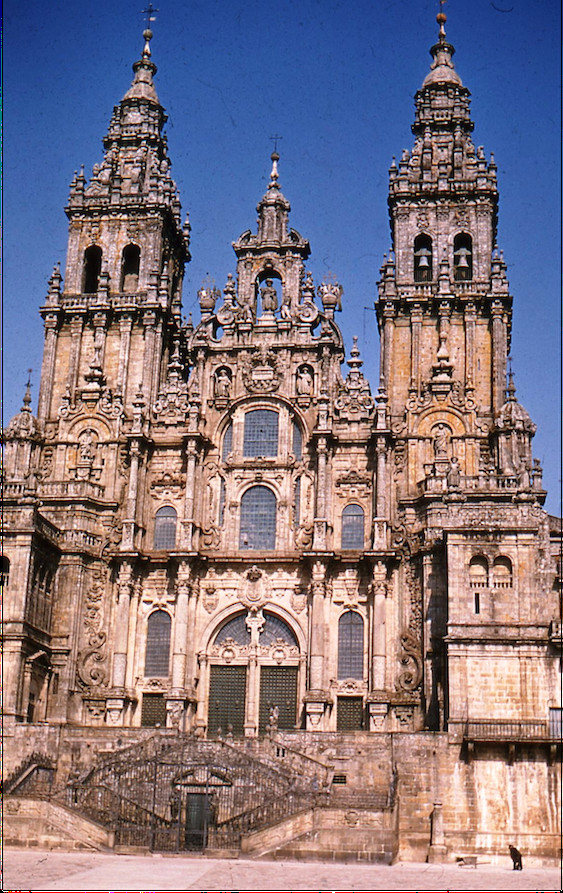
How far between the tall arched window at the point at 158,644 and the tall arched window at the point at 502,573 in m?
13.5

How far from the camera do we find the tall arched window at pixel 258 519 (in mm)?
47719

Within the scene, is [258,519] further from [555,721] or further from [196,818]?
[555,721]

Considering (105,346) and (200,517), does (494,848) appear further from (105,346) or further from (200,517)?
(105,346)

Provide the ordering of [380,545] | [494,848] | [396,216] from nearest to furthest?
[494,848]
[380,545]
[396,216]

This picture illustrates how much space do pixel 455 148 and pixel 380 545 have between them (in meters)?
19.4

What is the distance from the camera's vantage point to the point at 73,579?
46.0 m

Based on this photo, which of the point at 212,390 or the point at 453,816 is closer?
the point at 453,816

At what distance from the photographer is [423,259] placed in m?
51.0

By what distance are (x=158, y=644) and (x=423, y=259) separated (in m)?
19.8

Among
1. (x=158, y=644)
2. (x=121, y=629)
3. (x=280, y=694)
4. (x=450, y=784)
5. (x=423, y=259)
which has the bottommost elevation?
(x=450, y=784)

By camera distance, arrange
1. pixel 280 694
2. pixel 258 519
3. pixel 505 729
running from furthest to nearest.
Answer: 1. pixel 258 519
2. pixel 280 694
3. pixel 505 729

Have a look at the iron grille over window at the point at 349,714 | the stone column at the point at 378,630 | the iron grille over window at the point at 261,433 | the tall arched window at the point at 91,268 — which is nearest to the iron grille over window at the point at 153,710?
the iron grille over window at the point at 349,714

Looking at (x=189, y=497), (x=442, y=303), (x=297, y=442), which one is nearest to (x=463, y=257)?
(x=442, y=303)

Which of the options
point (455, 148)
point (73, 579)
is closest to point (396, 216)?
point (455, 148)
